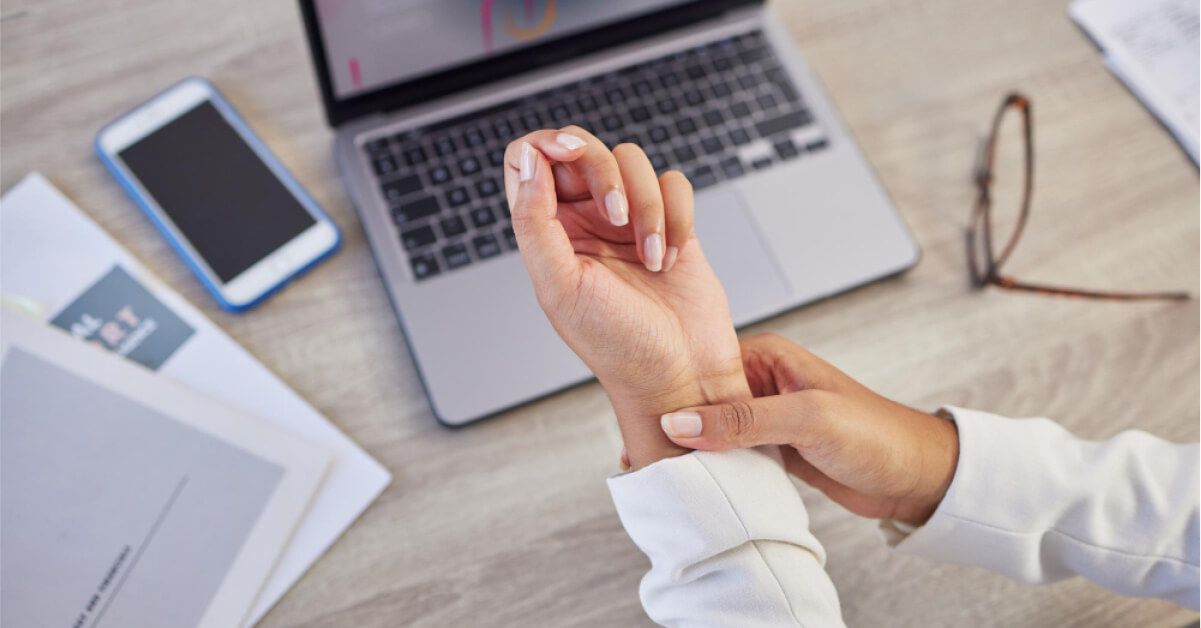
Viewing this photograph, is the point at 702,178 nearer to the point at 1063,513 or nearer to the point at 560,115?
the point at 560,115

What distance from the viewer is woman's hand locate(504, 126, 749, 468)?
22.1 inches

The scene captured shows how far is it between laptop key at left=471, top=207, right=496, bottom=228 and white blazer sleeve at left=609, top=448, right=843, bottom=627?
26cm

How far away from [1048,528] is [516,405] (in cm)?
40

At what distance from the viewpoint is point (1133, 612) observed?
70 cm

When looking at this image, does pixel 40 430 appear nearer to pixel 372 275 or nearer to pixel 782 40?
pixel 372 275

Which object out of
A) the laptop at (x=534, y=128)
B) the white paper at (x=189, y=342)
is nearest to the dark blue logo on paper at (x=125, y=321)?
the white paper at (x=189, y=342)

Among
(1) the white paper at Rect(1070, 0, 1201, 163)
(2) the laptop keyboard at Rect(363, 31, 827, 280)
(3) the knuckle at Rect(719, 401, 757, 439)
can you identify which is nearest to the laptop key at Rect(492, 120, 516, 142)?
(2) the laptop keyboard at Rect(363, 31, 827, 280)

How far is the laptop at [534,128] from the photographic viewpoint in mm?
710

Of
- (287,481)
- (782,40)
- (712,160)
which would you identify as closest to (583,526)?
(287,481)

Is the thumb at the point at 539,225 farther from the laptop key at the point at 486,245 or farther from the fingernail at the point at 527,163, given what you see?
the laptop key at the point at 486,245

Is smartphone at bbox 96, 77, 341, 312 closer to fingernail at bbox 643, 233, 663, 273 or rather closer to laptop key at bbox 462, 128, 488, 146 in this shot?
laptop key at bbox 462, 128, 488, 146

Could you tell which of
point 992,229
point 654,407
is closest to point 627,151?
point 654,407

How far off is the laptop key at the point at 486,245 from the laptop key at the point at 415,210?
43 mm

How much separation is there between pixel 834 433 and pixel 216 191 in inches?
20.5
